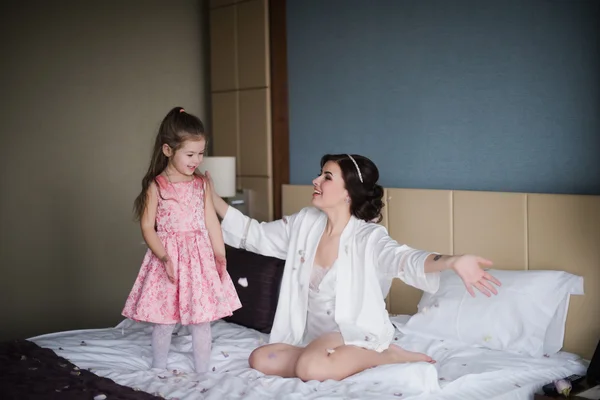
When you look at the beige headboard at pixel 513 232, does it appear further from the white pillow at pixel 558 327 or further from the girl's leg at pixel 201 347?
the girl's leg at pixel 201 347

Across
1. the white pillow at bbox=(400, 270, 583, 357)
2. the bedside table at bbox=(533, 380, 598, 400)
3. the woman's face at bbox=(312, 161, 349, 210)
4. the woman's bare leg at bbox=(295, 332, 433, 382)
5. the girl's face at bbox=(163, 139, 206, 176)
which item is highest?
the girl's face at bbox=(163, 139, 206, 176)

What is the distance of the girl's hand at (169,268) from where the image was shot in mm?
2672

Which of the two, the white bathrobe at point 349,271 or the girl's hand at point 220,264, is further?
the girl's hand at point 220,264

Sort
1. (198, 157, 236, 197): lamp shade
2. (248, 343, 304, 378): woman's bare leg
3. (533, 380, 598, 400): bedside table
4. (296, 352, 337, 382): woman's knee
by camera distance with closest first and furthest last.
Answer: (533, 380, 598, 400): bedside table → (296, 352, 337, 382): woman's knee → (248, 343, 304, 378): woman's bare leg → (198, 157, 236, 197): lamp shade

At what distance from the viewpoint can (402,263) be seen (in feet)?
8.36

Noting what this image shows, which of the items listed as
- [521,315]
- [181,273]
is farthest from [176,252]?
[521,315]

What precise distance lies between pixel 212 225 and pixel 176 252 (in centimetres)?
21

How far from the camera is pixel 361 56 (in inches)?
146

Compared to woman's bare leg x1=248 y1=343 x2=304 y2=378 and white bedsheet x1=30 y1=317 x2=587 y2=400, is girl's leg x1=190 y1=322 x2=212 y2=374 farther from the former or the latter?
woman's bare leg x1=248 y1=343 x2=304 y2=378

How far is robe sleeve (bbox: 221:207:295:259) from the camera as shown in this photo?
10.5 ft

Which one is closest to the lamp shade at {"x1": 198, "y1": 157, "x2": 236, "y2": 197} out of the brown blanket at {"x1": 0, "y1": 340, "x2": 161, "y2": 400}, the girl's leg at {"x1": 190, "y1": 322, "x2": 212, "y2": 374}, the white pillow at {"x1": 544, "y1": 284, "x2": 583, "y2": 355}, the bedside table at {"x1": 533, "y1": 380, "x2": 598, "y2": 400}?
the girl's leg at {"x1": 190, "y1": 322, "x2": 212, "y2": 374}

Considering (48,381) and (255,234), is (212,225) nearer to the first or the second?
(255,234)

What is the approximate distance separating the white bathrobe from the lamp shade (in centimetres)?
84

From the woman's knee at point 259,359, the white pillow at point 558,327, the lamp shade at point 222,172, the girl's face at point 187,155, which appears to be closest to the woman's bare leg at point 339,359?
the woman's knee at point 259,359
